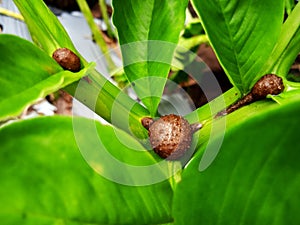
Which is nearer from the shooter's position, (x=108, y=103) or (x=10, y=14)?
(x=108, y=103)

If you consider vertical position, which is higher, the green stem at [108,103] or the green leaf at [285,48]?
the green leaf at [285,48]

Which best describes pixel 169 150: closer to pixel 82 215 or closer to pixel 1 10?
pixel 82 215

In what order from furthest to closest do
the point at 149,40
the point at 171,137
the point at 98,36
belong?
the point at 98,36
the point at 149,40
the point at 171,137

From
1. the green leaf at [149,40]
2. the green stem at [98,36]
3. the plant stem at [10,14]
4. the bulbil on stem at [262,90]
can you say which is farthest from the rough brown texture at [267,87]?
→ the plant stem at [10,14]

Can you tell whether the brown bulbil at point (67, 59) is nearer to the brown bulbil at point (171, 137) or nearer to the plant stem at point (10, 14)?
the brown bulbil at point (171, 137)

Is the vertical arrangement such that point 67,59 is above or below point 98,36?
above

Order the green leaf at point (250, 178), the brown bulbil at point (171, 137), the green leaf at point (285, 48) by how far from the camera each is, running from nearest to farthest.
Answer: the green leaf at point (250, 178) → the brown bulbil at point (171, 137) → the green leaf at point (285, 48)

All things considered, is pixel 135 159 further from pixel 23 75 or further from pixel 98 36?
pixel 98 36

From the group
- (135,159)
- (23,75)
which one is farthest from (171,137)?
(23,75)
